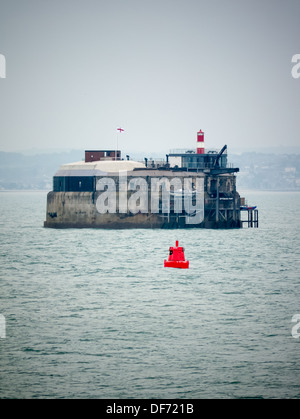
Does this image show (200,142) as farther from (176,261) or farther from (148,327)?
(148,327)

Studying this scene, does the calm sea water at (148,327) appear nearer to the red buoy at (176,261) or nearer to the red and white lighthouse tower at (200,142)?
the red buoy at (176,261)

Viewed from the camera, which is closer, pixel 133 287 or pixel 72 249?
pixel 133 287

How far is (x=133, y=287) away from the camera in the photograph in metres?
38.2

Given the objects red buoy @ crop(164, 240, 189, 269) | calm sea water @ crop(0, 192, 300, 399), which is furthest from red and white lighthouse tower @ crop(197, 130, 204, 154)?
red buoy @ crop(164, 240, 189, 269)

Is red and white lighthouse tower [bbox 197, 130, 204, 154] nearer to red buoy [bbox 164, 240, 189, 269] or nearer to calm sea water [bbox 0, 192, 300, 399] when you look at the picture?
calm sea water [bbox 0, 192, 300, 399]

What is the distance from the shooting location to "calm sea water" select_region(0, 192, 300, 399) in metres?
22.0

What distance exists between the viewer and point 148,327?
2822 cm

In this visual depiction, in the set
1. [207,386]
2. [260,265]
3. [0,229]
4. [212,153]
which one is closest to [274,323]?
[207,386]

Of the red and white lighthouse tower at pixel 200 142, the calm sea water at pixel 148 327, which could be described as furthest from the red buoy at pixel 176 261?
the red and white lighthouse tower at pixel 200 142

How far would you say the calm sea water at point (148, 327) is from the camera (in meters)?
22.0

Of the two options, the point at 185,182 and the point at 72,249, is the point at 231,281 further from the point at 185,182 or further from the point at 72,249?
the point at 185,182

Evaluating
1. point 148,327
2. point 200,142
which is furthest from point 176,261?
point 200,142

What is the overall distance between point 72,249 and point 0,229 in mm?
28086

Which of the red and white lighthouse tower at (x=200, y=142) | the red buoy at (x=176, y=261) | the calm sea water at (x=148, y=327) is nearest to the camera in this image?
the calm sea water at (x=148, y=327)
